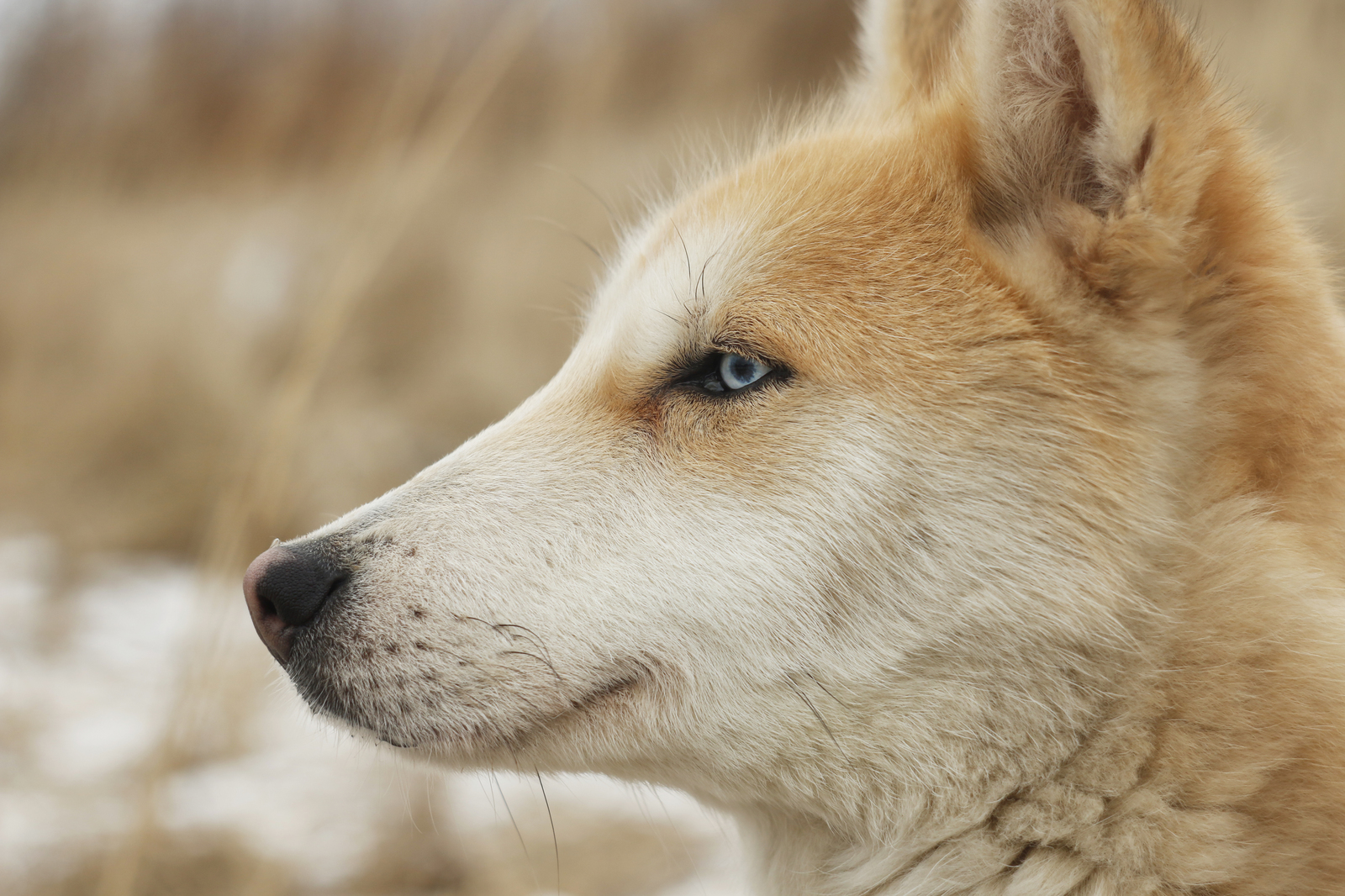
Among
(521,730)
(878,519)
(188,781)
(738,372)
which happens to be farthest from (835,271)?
(188,781)

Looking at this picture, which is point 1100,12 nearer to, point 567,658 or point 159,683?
point 567,658

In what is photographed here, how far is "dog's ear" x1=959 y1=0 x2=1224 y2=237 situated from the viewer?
1.35 meters

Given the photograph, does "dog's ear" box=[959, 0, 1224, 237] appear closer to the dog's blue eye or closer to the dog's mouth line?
the dog's blue eye

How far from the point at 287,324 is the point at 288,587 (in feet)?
25.2

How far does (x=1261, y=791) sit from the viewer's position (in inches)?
53.7

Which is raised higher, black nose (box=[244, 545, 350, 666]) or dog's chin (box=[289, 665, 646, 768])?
black nose (box=[244, 545, 350, 666])

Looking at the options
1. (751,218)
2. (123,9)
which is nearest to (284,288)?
(123,9)

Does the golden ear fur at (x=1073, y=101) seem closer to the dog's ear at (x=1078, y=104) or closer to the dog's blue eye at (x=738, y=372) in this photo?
the dog's ear at (x=1078, y=104)

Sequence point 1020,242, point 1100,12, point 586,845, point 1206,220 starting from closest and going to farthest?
point 1100,12
point 1206,220
point 1020,242
point 586,845

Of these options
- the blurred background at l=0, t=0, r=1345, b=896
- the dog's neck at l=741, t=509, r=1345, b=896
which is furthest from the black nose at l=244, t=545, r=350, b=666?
the dog's neck at l=741, t=509, r=1345, b=896

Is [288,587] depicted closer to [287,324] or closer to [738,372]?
[738,372]

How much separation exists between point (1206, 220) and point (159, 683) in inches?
176

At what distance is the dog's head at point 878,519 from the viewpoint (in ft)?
4.72

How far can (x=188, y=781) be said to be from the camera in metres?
3.63
